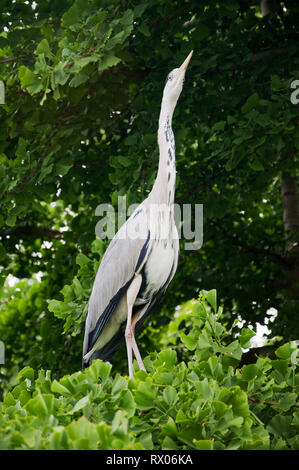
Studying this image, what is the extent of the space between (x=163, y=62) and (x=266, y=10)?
132 centimetres

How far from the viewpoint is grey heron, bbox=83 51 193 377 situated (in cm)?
308

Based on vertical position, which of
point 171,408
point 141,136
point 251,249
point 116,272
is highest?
point 141,136

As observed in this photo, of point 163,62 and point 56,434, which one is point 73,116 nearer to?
point 163,62

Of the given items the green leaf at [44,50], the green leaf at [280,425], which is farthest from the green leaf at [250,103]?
the green leaf at [280,425]

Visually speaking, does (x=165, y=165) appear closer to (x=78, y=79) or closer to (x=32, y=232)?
(x=78, y=79)

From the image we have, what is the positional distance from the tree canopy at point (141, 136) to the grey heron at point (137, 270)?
419 millimetres

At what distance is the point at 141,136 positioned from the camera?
4.27 meters

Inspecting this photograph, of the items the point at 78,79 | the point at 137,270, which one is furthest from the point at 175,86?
the point at 137,270

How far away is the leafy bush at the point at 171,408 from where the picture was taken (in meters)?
1.91

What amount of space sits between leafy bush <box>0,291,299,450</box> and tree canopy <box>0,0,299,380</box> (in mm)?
1269

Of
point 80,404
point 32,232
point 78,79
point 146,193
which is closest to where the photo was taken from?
point 80,404

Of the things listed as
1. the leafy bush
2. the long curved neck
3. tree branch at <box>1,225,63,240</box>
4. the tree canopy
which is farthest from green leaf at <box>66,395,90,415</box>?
tree branch at <box>1,225,63,240</box>

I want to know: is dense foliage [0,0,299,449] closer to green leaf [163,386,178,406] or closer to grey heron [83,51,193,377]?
green leaf [163,386,178,406]

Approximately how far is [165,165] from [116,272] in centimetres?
63
